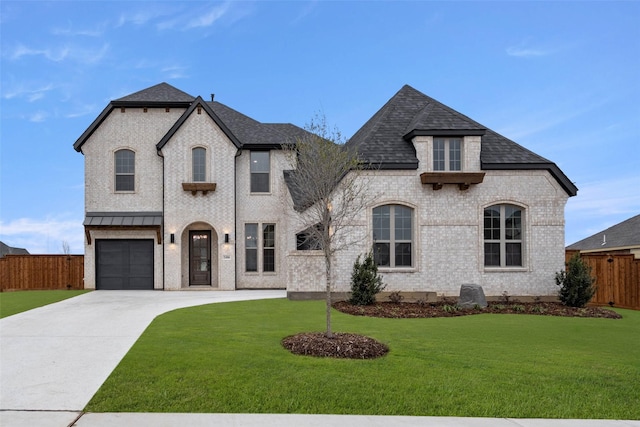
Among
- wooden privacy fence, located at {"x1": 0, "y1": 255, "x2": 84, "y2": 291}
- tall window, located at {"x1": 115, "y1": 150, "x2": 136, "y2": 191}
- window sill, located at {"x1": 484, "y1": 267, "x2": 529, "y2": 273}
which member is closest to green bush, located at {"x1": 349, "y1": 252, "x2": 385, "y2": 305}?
window sill, located at {"x1": 484, "y1": 267, "x2": 529, "y2": 273}

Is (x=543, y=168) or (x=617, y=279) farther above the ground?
(x=543, y=168)

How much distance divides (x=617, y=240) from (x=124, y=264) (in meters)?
29.6

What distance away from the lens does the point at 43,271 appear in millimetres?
21188

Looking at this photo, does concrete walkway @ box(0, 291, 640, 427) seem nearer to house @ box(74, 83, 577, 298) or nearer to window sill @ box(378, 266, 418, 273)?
house @ box(74, 83, 577, 298)

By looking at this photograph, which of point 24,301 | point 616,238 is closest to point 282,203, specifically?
point 24,301

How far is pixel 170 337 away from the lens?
890 centimetres

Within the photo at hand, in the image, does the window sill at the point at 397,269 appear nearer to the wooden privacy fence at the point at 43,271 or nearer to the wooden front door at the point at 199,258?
the wooden front door at the point at 199,258

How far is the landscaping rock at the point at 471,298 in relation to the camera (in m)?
13.9

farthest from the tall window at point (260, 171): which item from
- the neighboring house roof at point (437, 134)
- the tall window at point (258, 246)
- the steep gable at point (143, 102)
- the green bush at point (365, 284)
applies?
the green bush at point (365, 284)

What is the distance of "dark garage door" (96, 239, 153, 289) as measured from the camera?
2094 cm

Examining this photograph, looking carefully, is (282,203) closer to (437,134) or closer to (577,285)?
(437,134)

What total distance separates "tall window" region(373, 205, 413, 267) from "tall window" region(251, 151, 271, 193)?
303 inches

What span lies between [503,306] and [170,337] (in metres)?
10.9

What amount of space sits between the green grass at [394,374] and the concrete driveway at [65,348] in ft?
1.38
